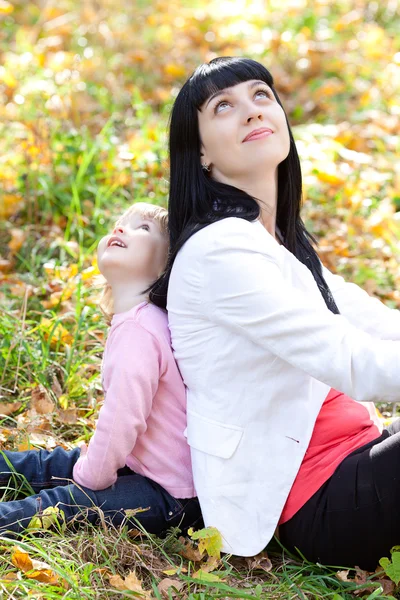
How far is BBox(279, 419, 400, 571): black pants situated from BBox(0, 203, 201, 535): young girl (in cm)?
39

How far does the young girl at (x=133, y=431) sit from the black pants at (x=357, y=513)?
0.39m

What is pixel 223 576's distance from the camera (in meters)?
2.09

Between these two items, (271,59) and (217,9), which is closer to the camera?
(271,59)

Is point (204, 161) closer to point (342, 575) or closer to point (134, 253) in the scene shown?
point (134, 253)

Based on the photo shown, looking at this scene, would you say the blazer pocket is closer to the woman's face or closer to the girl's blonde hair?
the girl's blonde hair

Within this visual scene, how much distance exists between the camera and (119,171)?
14.0 ft

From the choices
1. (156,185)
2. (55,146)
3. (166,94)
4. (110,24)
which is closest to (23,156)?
(55,146)

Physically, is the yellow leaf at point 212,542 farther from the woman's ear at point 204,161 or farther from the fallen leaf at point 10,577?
the woman's ear at point 204,161

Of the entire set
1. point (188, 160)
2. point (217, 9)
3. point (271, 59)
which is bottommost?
point (188, 160)

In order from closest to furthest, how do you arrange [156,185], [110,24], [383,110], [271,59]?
[156,185] → [383,110] → [271,59] → [110,24]

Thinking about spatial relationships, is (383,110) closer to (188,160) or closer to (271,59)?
(271,59)

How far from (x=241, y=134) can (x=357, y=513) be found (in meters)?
1.08

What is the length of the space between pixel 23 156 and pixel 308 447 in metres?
2.85

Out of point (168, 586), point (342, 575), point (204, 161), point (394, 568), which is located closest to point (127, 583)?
point (168, 586)
